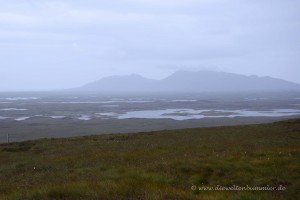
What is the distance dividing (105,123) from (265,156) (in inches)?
2358

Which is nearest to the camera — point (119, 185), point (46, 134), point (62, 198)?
point (62, 198)

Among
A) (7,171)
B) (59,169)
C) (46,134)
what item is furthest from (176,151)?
(46,134)

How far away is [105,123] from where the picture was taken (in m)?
75.7

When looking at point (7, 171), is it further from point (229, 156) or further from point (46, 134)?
Answer: point (46, 134)

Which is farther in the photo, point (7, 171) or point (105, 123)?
point (105, 123)

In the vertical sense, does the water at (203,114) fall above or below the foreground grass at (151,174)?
below

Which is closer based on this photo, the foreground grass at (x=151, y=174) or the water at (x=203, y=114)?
the foreground grass at (x=151, y=174)

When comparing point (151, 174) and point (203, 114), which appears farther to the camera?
point (203, 114)

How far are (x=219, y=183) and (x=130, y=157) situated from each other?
7379 millimetres

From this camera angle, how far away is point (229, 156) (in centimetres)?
1756

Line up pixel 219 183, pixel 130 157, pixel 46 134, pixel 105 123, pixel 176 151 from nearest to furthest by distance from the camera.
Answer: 1. pixel 219 183
2. pixel 130 157
3. pixel 176 151
4. pixel 46 134
5. pixel 105 123

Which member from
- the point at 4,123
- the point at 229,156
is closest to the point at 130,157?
the point at 229,156

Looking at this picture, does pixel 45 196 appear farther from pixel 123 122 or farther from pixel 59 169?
pixel 123 122

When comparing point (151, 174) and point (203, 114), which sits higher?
point (151, 174)
